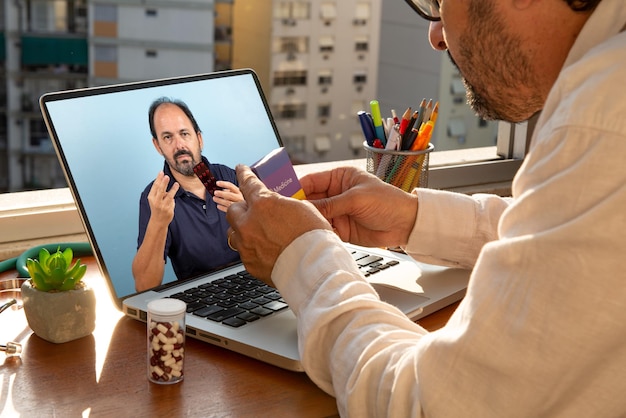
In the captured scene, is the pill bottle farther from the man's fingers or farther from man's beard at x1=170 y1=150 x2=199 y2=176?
man's beard at x1=170 y1=150 x2=199 y2=176

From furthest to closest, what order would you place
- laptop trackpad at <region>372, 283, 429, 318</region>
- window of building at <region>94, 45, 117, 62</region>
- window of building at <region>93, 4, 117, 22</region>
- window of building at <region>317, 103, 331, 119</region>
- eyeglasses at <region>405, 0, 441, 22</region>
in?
window of building at <region>317, 103, 331, 119</region> < window of building at <region>93, 4, 117, 22</region> < window of building at <region>94, 45, 117, 62</region> < laptop trackpad at <region>372, 283, 429, 318</region> < eyeglasses at <region>405, 0, 441, 22</region>

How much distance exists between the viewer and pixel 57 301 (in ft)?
3.40

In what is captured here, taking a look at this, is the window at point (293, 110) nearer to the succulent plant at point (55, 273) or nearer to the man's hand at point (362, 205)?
the man's hand at point (362, 205)

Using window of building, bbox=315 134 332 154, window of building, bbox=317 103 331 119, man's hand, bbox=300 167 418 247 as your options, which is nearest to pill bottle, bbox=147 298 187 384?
man's hand, bbox=300 167 418 247

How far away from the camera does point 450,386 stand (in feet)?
2.44

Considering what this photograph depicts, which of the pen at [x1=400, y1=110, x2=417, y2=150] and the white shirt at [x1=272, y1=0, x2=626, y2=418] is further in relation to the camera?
the pen at [x1=400, y1=110, x2=417, y2=150]

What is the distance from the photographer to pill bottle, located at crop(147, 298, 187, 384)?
0.96 metres

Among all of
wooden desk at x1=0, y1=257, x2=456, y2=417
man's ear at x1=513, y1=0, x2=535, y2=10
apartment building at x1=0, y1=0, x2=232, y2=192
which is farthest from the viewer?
apartment building at x1=0, y1=0, x2=232, y2=192

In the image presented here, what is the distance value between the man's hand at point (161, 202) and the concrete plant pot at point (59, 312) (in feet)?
0.63

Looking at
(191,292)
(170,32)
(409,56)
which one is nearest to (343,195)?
(191,292)

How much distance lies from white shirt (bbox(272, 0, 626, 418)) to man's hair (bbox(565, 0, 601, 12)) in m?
0.01

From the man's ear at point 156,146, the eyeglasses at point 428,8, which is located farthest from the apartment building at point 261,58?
the eyeglasses at point 428,8

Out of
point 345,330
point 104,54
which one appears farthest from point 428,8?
point 104,54

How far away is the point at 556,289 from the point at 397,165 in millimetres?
790
